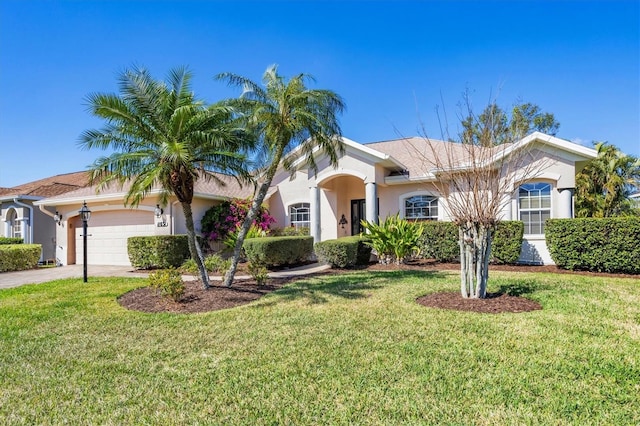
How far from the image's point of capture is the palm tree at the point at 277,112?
33.0 feet

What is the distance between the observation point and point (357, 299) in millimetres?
8188

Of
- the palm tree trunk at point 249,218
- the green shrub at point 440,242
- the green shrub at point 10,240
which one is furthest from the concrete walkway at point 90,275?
the green shrub at point 10,240

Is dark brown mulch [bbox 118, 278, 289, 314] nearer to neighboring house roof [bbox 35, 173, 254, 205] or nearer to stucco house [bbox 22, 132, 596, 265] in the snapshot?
stucco house [bbox 22, 132, 596, 265]

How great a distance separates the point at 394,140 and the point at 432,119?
1261cm

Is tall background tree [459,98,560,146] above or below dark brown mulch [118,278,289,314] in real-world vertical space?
above

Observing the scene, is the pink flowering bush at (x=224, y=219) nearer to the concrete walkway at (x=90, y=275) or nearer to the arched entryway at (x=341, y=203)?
the arched entryway at (x=341, y=203)

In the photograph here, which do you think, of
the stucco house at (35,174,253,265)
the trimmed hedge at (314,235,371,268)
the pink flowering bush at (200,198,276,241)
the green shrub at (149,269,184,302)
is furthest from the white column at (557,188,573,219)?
the stucco house at (35,174,253,265)

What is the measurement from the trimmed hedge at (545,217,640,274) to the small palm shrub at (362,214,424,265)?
4.50m

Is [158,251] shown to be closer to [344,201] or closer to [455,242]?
[344,201]

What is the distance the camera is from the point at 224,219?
16.4 meters

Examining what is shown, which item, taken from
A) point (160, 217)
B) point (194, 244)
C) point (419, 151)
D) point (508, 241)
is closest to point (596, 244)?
point (508, 241)

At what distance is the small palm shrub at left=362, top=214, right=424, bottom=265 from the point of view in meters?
13.7

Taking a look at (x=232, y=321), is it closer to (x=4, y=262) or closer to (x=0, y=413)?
(x=0, y=413)

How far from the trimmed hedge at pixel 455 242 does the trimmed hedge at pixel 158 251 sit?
10066 mm
